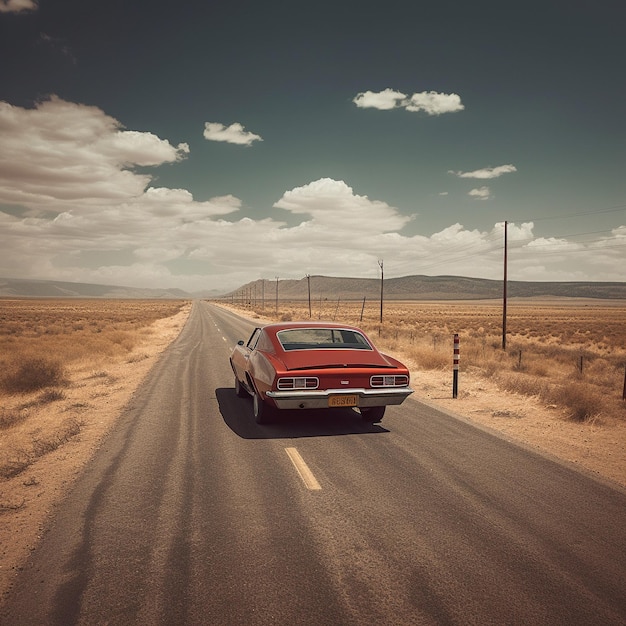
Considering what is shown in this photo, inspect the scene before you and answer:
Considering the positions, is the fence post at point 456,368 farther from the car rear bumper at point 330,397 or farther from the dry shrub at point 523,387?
the car rear bumper at point 330,397

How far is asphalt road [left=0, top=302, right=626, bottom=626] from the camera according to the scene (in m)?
2.90

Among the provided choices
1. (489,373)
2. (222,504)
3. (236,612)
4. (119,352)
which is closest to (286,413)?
(222,504)

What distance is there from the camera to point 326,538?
3729mm

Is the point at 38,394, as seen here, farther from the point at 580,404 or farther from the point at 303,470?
the point at 580,404

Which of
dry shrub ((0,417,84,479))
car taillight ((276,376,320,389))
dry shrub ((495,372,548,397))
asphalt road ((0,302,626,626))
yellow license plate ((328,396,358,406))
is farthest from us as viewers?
dry shrub ((495,372,548,397))

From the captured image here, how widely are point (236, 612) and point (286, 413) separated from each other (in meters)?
5.10

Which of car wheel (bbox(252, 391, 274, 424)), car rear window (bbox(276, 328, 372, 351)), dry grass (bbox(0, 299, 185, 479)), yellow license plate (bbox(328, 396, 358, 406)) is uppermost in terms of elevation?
car rear window (bbox(276, 328, 372, 351))

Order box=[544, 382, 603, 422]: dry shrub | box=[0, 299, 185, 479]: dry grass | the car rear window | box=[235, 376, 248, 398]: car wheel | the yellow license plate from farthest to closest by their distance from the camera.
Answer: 1. box=[235, 376, 248, 398]: car wheel
2. box=[544, 382, 603, 422]: dry shrub
3. the car rear window
4. the yellow license plate
5. box=[0, 299, 185, 479]: dry grass

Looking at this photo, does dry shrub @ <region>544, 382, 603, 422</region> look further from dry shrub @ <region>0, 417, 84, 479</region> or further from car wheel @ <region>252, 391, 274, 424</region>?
dry shrub @ <region>0, 417, 84, 479</region>

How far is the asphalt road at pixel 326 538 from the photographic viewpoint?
2.90 meters

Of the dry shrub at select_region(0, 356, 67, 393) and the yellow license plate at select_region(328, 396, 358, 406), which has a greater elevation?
the yellow license plate at select_region(328, 396, 358, 406)

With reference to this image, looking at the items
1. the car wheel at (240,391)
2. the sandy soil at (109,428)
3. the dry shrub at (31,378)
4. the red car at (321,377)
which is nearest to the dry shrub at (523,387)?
the sandy soil at (109,428)

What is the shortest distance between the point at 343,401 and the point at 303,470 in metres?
1.55

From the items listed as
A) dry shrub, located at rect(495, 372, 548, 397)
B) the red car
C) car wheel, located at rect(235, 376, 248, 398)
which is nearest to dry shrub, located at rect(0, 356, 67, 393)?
car wheel, located at rect(235, 376, 248, 398)
